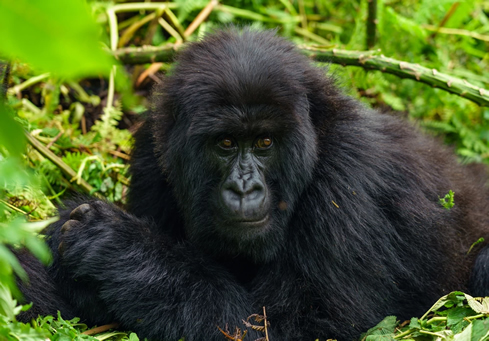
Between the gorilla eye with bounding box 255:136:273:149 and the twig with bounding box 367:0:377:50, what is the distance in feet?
8.93

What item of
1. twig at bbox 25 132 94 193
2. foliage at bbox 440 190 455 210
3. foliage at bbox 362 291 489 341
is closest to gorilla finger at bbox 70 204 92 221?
twig at bbox 25 132 94 193

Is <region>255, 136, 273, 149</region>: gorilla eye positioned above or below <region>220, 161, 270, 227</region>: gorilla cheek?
above

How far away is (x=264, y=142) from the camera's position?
334 centimetres

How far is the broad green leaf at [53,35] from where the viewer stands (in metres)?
0.72

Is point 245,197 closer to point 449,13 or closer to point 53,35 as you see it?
point 53,35

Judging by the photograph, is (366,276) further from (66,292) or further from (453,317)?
(66,292)

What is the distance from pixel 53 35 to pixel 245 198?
246 cm

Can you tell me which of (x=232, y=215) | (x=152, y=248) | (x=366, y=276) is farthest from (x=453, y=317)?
(x=152, y=248)

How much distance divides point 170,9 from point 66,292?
4.14 meters

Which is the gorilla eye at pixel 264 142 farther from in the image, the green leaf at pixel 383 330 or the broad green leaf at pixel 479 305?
the broad green leaf at pixel 479 305

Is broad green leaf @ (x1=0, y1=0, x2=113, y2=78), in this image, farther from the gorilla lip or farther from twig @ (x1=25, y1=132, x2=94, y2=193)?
twig @ (x1=25, y1=132, x2=94, y2=193)

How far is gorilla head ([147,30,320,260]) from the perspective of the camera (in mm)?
3207

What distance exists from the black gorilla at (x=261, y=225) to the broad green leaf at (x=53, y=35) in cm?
244

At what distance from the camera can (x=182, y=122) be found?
345 centimetres
